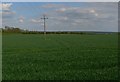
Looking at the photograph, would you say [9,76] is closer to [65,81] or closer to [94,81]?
[65,81]

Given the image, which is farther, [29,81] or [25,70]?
[25,70]

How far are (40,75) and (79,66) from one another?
12.2 ft

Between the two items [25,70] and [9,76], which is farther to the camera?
[25,70]

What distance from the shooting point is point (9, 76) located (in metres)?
12.6

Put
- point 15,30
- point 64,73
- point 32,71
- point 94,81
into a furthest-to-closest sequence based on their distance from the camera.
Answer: point 15,30
point 32,71
point 64,73
point 94,81

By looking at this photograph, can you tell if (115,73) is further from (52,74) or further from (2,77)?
(2,77)

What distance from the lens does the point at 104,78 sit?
39.0ft

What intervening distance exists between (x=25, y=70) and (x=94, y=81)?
13.3 ft

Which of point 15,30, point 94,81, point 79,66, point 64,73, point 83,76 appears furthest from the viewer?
point 15,30

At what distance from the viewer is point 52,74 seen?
12867mm

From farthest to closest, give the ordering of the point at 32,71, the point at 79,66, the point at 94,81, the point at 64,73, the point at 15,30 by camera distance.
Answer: the point at 15,30, the point at 79,66, the point at 32,71, the point at 64,73, the point at 94,81

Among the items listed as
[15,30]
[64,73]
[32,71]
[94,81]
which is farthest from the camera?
[15,30]

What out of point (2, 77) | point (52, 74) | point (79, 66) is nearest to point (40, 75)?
point (52, 74)

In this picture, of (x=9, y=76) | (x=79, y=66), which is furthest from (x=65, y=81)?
(x=79, y=66)
